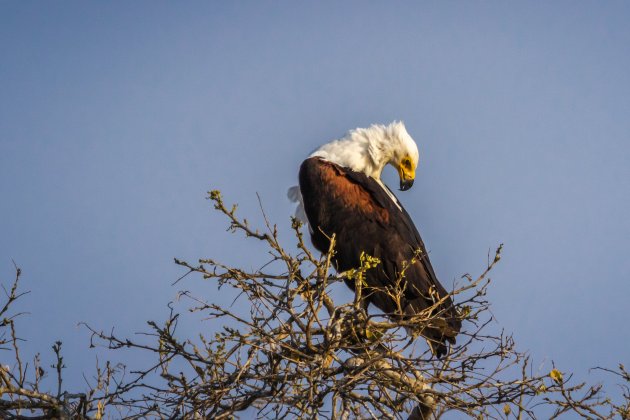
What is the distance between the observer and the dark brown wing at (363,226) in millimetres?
7516

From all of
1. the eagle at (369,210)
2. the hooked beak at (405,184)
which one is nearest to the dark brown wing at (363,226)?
the eagle at (369,210)

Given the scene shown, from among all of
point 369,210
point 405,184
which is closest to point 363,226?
point 369,210

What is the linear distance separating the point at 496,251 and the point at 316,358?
1.27m

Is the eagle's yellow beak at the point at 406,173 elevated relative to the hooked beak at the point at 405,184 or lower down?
elevated

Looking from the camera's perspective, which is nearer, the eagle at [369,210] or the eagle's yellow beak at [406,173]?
the eagle at [369,210]

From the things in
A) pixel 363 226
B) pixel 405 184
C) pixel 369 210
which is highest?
pixel 405 184

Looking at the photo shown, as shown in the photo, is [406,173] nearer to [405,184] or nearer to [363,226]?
[405,184]

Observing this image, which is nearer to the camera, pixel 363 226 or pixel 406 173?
pixel 363 226

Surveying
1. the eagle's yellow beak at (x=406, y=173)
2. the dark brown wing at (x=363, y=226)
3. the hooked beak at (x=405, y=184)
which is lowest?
the dark brown wing at (x=363, y=226)

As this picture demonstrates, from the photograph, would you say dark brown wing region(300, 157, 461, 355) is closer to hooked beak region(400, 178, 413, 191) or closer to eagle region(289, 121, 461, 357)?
eagle region(289, 121, 461, 357)

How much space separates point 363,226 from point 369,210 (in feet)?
0.58

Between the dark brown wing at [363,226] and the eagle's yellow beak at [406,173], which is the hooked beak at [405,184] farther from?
the dark brown wing at [363,226]

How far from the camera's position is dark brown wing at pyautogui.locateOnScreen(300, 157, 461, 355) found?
752 centimetres

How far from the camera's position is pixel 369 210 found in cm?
787
